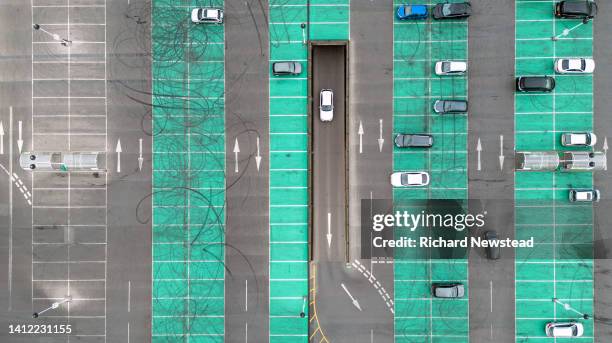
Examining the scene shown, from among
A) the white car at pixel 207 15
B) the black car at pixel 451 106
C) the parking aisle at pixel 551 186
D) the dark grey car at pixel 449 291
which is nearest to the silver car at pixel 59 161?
the white car at pixel 207 15

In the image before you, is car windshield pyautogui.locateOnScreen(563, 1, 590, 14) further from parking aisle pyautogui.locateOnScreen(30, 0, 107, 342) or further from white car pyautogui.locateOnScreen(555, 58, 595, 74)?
parking aisle pyautogui.locateOnScreen(30, 0, 107, 342)

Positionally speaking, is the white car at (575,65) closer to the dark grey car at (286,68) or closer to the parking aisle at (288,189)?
the parking aisle at (288,189)

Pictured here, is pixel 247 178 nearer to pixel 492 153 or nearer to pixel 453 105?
pixel 453 105

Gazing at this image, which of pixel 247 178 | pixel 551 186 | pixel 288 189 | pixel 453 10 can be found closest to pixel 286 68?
pixel 247 178

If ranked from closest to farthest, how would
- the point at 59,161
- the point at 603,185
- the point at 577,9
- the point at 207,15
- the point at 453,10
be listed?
the point at 577,9
the point at 453,10
the point at 207,15
the point at 59,161
the point at 603,185

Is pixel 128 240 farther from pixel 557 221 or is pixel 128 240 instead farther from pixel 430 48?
pixel 557 221

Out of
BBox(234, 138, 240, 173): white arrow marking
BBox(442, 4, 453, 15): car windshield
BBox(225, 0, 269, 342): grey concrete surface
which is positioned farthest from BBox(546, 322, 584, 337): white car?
BBox(234, 138, 240, 173): white arrow marking
